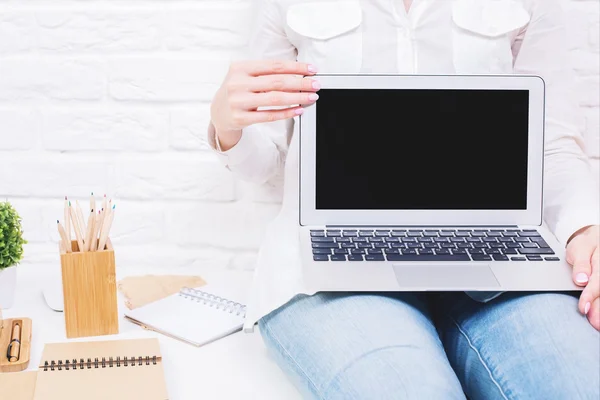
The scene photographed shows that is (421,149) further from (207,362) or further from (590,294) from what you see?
(207,362)

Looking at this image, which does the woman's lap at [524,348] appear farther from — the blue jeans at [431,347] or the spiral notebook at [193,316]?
the spiral notebook at [193,316]

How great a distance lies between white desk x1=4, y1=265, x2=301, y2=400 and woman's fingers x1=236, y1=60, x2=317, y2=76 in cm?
38

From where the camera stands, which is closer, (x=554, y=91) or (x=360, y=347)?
(x=360, y=347)

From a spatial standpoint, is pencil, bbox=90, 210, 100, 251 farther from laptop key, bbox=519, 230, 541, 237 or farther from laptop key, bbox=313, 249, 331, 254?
laptop key, bbox=519, 230, 541, 237

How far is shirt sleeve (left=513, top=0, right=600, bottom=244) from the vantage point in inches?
40.9

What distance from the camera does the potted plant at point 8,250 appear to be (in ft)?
3.32

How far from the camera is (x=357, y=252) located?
880mm

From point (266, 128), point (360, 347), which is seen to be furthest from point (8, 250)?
point (360, 347)

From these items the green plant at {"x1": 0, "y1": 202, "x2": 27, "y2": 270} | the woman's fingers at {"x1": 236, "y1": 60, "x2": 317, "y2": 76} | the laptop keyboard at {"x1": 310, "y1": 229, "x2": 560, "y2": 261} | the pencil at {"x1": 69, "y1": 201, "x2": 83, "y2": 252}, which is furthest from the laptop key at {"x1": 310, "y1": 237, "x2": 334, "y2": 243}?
the green plant at {"x1": 0, "y1": 202, "x2": 27, "y2": 270}

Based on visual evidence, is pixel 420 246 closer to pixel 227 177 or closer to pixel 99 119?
pixel 227 177

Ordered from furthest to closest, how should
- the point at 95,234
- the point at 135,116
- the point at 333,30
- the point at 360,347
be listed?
the point at 135,116 < the point at 333,30 < the point at 95,234 < the point at 360,347

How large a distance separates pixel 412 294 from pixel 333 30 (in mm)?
430

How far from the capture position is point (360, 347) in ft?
2.44

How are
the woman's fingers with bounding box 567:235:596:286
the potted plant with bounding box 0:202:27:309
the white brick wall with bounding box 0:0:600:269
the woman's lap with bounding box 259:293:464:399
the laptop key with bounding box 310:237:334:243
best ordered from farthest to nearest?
the white brick wall with bounding box 0:0:600:269, the potted plant with bounding box 0:202:27:309, the laptop key with bounding box 310:237:334:243, the woman's fingers with bounding box 567:235:596:286, the woman's lap with bounding box 259:293:464:399
